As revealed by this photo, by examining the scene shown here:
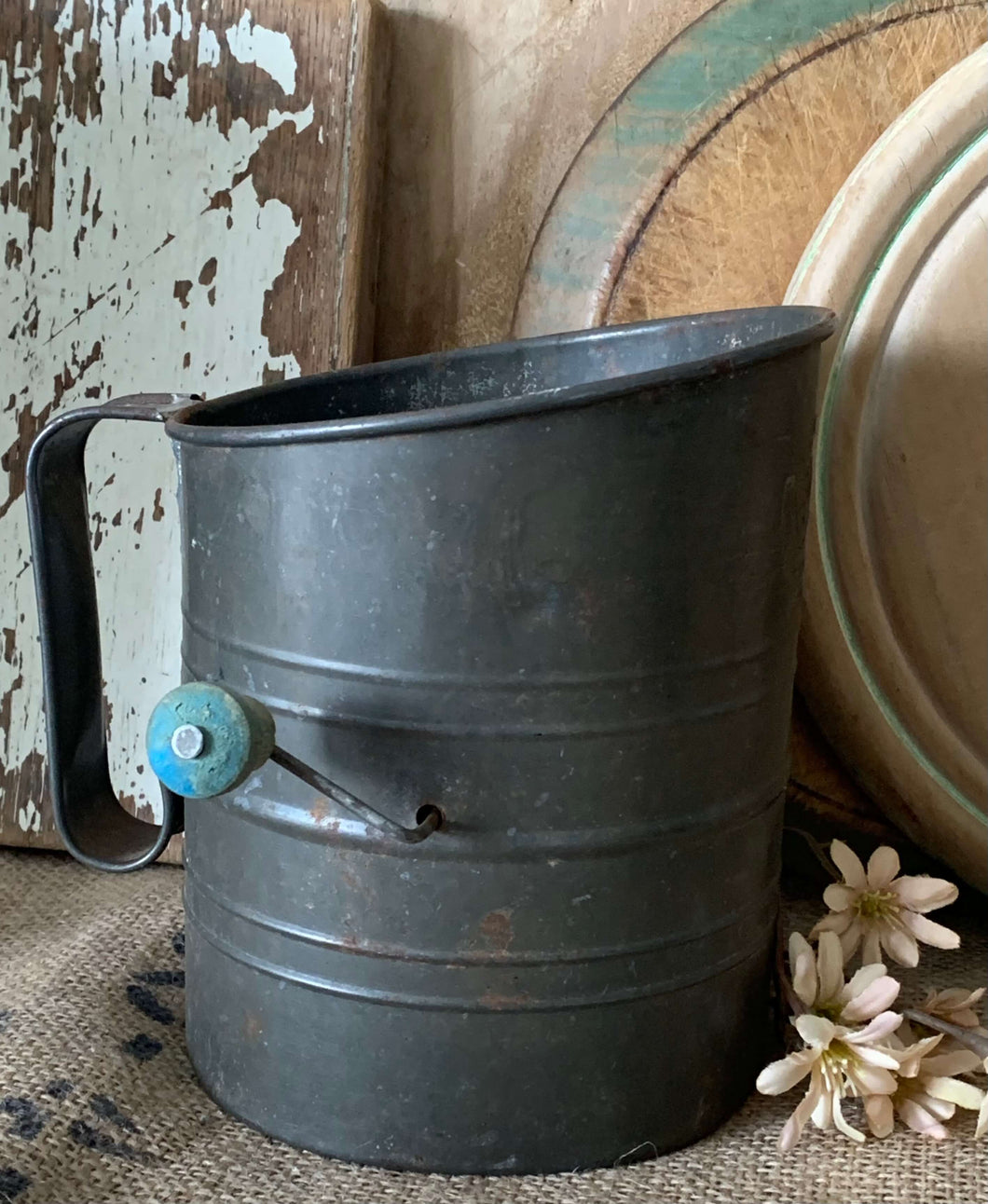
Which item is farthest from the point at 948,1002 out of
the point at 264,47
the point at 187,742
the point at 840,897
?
the point at 264,47

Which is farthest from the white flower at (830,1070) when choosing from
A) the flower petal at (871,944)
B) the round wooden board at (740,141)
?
the round wooden board at (740,141)

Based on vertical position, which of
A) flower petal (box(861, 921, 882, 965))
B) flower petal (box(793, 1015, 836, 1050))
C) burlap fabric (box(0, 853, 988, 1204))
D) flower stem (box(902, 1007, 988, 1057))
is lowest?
burlap fabric (box(0, 853, 988, 1204))

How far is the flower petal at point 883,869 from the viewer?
1.00 metres

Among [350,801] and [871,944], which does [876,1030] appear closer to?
[871,944]

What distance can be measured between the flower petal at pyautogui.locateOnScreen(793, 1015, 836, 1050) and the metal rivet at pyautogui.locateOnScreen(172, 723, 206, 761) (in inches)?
17.7

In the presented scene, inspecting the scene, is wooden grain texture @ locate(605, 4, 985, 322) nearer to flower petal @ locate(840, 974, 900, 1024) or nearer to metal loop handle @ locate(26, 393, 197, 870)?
metal loop handle @ locate(26, 393, 197, 870)

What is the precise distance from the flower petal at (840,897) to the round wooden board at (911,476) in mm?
181

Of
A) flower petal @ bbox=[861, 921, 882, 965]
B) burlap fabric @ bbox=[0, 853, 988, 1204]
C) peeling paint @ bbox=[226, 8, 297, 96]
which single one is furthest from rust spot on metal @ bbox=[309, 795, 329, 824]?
peeling paint @ bbox=[226, 8, 297, 96]

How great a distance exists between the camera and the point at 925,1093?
899 mm

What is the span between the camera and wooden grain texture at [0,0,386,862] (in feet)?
3.75

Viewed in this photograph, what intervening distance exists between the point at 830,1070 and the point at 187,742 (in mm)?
486

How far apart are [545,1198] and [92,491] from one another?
75 centimetres

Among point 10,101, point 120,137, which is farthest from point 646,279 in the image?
point 10,101

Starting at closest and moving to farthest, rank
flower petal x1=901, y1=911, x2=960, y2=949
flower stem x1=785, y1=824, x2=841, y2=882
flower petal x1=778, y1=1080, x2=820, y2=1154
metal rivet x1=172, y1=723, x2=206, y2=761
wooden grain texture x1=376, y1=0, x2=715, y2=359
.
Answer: metal rivet x1=172, y1=723, x2=206, y2=761 < flower petal x1=778, y1=1080, x2=820, y2=1154 < flower petal x1=901, y1=911, x2=960, y2=949 < flower stem x1=785, y1=824, x2=841, y2=882 < wooden grain texture x1=376, y1=0, x2=715, y2=359
